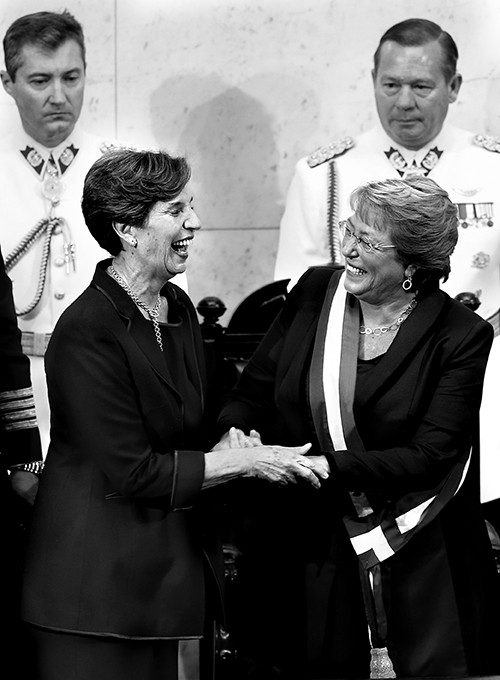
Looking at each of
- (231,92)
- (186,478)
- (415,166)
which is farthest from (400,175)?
(186,478)

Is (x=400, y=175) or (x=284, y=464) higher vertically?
(x=400, y=175)

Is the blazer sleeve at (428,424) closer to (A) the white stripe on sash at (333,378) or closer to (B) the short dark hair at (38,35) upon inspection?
(A) the white stripe on sash at (333,378)

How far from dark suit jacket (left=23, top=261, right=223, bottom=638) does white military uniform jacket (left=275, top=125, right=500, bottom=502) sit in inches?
65.3

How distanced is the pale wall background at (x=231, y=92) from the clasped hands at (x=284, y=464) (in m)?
2.39

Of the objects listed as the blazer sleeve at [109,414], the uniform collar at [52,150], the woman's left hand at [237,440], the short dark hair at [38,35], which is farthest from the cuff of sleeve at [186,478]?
the short dark hair at [38,35]

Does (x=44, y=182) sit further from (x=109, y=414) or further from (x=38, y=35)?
(x=109, y=414)

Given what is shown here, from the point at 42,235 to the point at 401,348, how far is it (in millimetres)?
1685

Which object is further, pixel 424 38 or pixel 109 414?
pixel 424 38

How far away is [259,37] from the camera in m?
5.52

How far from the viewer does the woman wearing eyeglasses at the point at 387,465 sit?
10.9 ft

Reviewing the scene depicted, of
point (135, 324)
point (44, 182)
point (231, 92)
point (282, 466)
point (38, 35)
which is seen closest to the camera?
point (135, 324)

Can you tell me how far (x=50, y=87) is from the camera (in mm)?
4508

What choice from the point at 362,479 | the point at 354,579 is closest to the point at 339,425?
the point at 362,479

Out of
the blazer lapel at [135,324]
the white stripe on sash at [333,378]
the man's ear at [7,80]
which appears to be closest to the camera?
the blazer lapel at [135,324]
